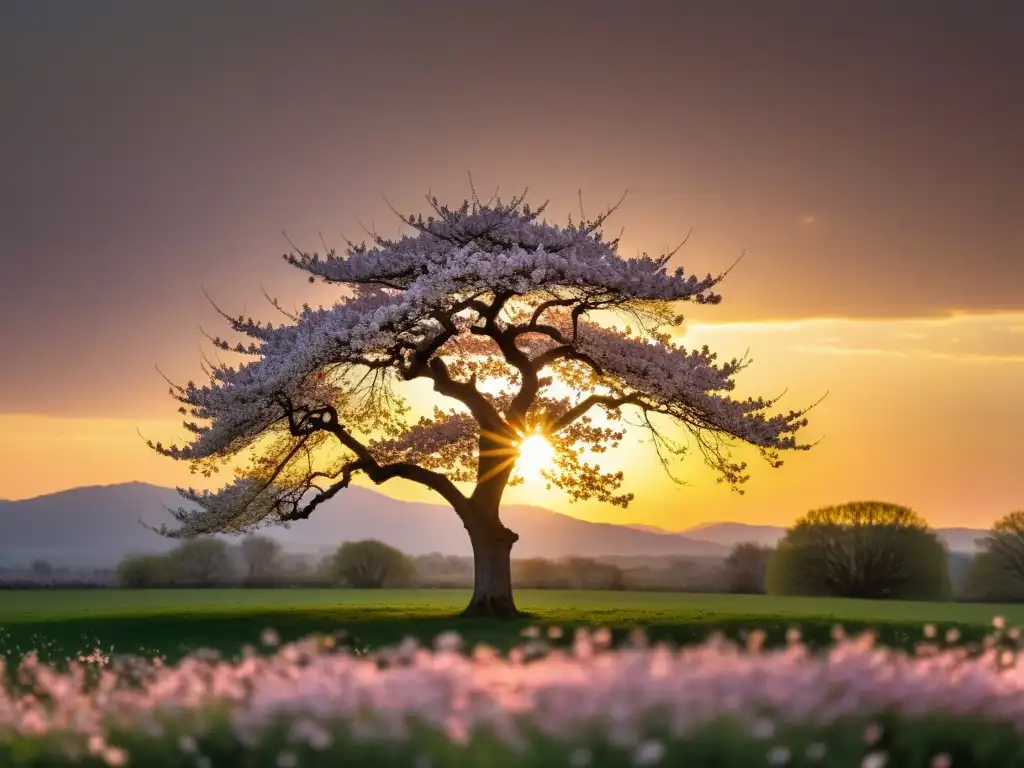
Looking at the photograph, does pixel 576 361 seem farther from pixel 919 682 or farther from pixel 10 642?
pixel 919 682

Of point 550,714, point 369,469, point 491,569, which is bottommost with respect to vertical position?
point 550,714

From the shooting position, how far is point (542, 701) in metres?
9.82

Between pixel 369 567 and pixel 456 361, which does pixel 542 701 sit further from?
pixel 369 567

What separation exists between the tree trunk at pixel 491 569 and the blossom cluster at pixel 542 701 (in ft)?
54.7

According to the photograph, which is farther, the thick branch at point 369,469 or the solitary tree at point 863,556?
the solitary tree at point 863,556

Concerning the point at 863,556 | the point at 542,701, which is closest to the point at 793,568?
the point at 863,556

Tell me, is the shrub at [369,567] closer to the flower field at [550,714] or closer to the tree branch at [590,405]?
the tree branch at [590,405]

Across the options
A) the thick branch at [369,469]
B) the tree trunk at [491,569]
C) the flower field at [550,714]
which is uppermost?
the thick branch at [369,469]

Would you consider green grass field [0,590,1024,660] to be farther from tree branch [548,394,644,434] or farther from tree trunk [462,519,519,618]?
tree branch [548,394,644,434]

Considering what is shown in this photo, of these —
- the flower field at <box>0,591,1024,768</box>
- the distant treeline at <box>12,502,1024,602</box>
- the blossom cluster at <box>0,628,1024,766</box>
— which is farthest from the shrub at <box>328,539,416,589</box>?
the blossom cluster at <box>0,628,1024,766</box>

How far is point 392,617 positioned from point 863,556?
18.5m

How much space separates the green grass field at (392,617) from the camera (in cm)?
2359

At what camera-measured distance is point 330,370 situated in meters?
28.5

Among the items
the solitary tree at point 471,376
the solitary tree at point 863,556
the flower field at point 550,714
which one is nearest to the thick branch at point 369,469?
the solitary tree at point 471,376
